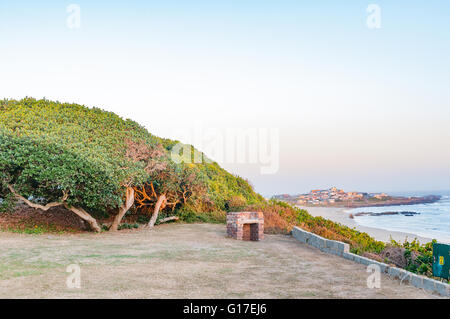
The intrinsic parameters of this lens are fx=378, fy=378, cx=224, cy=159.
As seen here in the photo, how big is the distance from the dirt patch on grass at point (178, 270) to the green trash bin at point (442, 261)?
84 cm

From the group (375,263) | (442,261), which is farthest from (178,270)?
(442,261)

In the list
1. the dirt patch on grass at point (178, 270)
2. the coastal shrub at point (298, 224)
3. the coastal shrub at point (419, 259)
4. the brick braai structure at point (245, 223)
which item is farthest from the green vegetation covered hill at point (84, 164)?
the coastal shrub at point (419, 259)

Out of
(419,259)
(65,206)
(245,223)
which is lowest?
(419,259)

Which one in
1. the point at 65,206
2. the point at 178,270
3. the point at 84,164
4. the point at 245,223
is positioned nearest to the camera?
the point at 178,270

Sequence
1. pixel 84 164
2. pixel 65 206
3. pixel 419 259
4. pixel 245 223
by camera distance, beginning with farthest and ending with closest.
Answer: pixel 65 206, pixel 245 223, pixel 84 164, pixel 419 259

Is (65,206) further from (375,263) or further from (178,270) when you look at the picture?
(375,263)

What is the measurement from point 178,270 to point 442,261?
19.3 ft

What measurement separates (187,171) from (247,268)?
11377 millimetres

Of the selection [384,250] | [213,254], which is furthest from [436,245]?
[213,254]

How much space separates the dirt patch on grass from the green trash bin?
841 millimetres

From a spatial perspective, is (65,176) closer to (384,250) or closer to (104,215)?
(104,215)

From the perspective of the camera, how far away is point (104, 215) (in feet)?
67.5

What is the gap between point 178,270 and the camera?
8945 millimetres

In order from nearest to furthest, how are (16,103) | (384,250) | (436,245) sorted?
(436,245) < (384,250) < (16,103)
